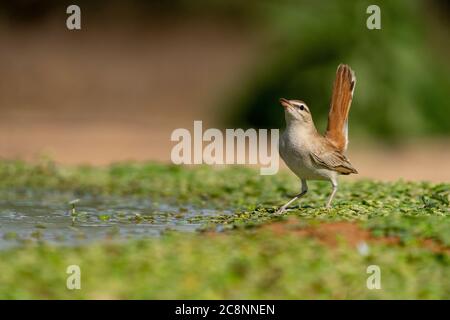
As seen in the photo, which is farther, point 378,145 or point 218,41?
point 218,41

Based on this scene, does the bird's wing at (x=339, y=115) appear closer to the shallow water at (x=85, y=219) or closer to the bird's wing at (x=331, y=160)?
the bird's wing at (x=331, y=160)

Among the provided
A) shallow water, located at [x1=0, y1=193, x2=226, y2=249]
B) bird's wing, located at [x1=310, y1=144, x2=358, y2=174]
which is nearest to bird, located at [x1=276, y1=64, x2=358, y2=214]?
bird's wing, located at [x1=310, y1=144, x2=358, y2=174]

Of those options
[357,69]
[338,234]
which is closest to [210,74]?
[357,69]

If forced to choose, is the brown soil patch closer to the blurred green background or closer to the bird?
the bird

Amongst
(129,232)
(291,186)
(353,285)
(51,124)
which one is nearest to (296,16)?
(51,124)

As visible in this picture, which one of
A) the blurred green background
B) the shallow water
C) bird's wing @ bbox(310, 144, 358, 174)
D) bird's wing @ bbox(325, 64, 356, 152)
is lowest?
the shallow water

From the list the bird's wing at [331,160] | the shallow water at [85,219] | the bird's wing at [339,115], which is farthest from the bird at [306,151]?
the shallow water at [85,219]

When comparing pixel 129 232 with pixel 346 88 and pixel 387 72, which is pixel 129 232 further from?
pixel 387 72
